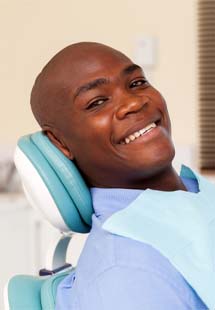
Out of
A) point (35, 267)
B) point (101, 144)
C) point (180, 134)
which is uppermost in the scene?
point (101, 144)

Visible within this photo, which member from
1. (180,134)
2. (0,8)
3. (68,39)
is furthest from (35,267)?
(0,8)

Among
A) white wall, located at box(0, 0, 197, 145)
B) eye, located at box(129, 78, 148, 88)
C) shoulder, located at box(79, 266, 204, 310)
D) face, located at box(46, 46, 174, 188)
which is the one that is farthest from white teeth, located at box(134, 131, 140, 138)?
white wall, located at box(0, 0, 197, 145)

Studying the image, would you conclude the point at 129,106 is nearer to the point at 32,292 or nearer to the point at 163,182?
the point at 163,182

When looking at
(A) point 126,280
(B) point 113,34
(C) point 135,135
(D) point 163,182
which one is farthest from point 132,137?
(B) point 113,34

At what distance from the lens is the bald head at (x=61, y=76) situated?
1059 mm

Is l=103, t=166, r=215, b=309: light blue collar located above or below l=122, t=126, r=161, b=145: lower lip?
below

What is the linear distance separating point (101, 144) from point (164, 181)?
0.15 metres

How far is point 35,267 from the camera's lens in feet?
7.66

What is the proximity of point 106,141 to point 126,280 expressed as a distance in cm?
27

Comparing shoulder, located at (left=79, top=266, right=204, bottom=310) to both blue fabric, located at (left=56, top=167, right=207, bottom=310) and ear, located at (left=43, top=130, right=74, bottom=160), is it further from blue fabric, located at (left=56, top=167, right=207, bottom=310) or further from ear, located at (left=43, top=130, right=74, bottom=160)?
ear, located at (left=43, top=130, right=74, bottom=160)

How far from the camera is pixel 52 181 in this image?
3.56 ft

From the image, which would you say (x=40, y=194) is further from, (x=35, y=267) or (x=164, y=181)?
(x=35, y=267)

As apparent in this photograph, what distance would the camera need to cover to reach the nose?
101cm

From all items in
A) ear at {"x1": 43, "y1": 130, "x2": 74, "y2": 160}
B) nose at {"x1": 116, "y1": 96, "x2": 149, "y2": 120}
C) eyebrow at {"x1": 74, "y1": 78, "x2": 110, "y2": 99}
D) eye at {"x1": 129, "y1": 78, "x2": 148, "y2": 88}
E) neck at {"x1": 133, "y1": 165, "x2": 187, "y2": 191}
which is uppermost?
eyebrow at {"x1": 74, "y1": 78, "x2": 110, "y2": 99}
